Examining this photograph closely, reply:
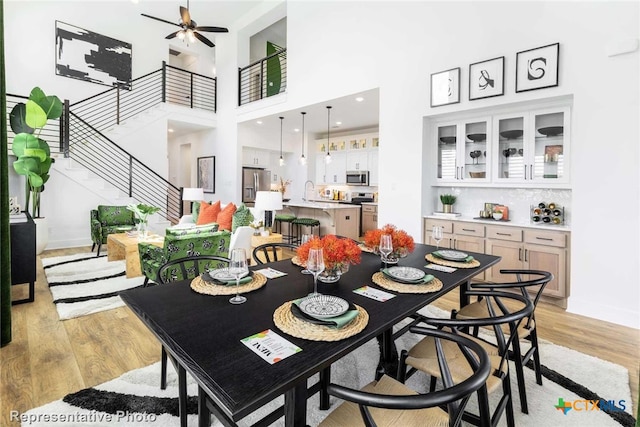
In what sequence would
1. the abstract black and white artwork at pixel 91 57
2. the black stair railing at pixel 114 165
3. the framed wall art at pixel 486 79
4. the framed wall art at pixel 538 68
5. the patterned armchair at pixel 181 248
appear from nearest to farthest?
the patterned armchair at pixel 181 248, the framed wall art at pixel 538 68, the framed wall art at pixel 486 79, the black stair railing at pixel 114 165, the abstract black and white artwork at pixel 91 57

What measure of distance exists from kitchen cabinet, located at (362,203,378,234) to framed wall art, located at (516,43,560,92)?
4560mm

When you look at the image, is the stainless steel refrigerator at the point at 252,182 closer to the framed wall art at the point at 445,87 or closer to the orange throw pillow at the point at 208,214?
the orange throw pillow at the point at 208,214

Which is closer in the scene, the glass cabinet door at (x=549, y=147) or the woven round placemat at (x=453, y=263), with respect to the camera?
the woven round placemat at (x=453, y=263)

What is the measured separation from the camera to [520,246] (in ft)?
12.1

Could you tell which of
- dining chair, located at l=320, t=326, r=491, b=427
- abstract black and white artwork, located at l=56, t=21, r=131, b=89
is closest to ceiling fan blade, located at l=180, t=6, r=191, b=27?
abstract black and white artwork, located at l=56, t=21, r=131, b=89

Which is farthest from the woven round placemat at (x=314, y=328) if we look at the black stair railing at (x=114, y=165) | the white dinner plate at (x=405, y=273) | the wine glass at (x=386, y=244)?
the black stair railing at (x=114, y=165)

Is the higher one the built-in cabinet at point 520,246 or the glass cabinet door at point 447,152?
the glass cabinet door at point 447,152

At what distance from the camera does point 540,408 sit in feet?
5.97

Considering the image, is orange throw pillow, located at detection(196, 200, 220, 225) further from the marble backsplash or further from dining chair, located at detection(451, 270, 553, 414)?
dining chair, located at detection(451, 270, 553, 414)

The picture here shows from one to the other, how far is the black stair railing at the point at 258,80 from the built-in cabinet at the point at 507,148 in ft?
14.6

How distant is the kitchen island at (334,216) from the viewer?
21.0 feet

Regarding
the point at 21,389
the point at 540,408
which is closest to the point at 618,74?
the point at 540,408

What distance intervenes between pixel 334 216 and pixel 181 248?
390 cm

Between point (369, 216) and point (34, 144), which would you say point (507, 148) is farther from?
point (34, 144)
